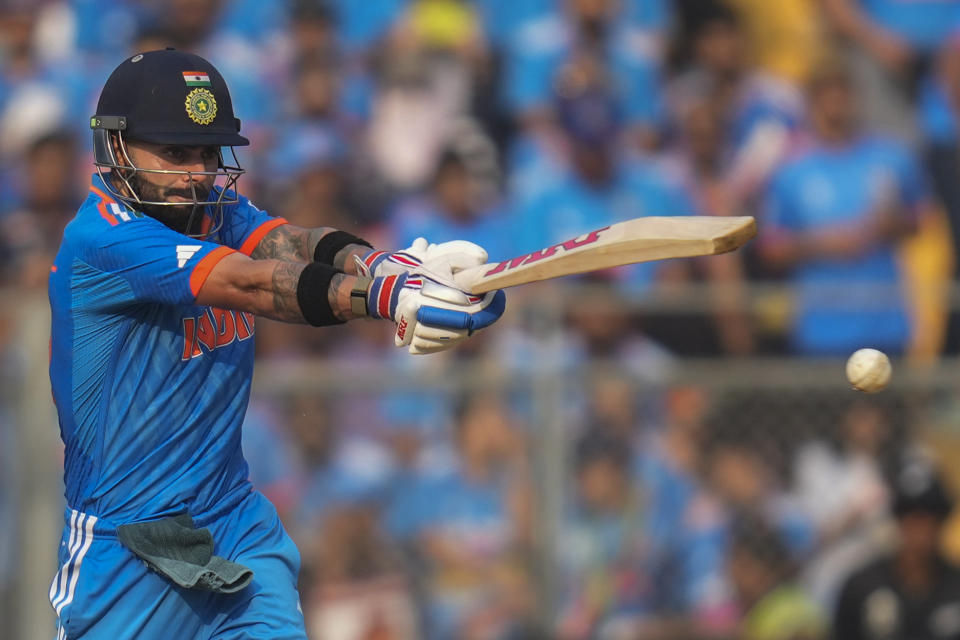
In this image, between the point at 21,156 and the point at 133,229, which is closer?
the point at 133,229

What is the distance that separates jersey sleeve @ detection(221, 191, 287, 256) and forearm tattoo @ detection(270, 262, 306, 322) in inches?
27.2

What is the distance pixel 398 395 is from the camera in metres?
8.03

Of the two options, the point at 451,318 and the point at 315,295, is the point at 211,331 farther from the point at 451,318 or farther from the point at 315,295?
the point at 451,318

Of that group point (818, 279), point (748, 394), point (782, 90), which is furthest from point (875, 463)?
point (782, 90)

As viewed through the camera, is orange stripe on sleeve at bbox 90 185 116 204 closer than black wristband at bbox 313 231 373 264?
Yes

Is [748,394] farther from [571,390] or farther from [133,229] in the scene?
[133,229]

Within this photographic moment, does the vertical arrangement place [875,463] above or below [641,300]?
below

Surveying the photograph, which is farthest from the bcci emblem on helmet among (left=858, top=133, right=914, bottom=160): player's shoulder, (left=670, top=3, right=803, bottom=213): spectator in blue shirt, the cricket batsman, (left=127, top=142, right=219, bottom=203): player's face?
(left=858, top=133, right=914, bottom=160): player's shoulder

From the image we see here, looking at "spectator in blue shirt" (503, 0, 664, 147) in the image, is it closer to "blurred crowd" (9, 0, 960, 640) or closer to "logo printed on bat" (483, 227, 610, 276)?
"blurred crowd" (9, 0, 960, 640)

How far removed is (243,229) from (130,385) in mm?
775

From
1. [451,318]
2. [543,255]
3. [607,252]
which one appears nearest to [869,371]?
[607,252]

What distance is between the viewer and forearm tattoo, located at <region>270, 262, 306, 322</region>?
4.25m

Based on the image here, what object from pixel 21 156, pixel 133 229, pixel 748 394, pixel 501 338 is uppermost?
pixel 21 156

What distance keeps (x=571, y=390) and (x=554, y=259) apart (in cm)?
393
